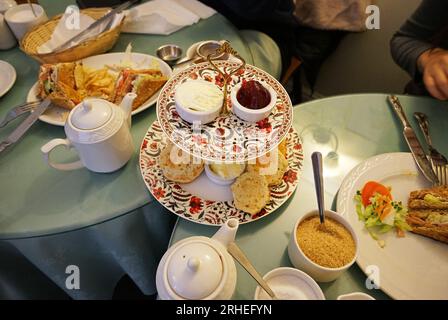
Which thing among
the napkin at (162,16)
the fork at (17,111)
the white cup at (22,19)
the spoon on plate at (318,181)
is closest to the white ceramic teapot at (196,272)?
the spoon on plate at (318,181)

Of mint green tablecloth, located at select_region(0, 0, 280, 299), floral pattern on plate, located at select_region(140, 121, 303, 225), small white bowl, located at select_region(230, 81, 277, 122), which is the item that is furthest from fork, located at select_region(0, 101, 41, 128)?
small white bowl, located at select_region(230, 81, 277, 122)

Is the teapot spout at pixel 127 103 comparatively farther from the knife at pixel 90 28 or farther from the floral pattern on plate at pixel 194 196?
the knife at pixel 90 28

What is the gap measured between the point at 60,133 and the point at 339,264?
29.7 inches

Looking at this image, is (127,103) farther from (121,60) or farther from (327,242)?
(327,242)

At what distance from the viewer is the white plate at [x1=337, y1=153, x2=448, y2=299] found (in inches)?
23.4

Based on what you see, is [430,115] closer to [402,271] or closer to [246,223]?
[402,271]

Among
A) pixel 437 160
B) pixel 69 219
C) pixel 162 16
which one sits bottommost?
pixel 69 219

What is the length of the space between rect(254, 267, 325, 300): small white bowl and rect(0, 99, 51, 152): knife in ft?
2.24

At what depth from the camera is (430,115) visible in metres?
0.89

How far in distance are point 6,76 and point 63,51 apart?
0.21 metres

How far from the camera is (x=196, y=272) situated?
0.48 metres

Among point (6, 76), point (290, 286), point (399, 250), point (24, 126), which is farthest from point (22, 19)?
point (399, 250)

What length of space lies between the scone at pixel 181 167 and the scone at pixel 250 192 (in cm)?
10
